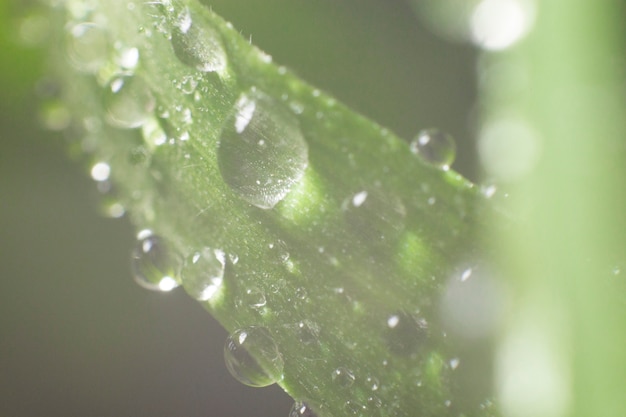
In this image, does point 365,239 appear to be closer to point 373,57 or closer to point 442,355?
point 442,355

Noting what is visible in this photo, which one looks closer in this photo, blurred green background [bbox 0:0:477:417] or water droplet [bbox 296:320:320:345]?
water droplet [bbox 296:320:320:345]

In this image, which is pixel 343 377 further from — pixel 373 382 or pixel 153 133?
pixel 153 133

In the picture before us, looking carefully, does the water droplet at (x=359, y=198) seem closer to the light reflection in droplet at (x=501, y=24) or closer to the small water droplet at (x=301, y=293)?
the small water droplet at (x=301, y=293)

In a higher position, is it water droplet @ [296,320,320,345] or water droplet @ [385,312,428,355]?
water droplet @ [385,312,428,355]

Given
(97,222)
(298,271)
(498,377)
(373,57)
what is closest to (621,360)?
(498,377)

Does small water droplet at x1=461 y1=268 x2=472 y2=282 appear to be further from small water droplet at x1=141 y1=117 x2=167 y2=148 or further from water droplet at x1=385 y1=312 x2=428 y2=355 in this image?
small water droplet at x1=141 y1=117 x2=167 y2=148

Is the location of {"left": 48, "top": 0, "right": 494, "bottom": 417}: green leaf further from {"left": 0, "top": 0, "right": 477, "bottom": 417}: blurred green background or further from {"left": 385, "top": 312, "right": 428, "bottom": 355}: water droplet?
{"left": 0, "top": 0, "right": 477, "bottom": 417}: blurred green background

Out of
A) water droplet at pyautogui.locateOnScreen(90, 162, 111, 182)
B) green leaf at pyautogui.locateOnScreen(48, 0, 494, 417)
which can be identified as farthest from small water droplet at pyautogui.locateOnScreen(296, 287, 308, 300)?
water droplet at pyautogui.locateOnScreen(90, 162, 111, 182)
